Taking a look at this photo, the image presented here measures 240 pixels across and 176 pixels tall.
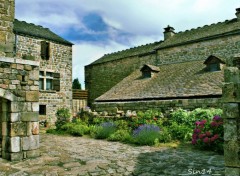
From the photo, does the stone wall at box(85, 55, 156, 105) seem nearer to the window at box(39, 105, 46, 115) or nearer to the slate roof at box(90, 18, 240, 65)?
the slate roof at box(90, 18, 240, 65)

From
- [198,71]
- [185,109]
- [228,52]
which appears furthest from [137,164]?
[228,52]

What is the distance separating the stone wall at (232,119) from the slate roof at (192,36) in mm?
13677

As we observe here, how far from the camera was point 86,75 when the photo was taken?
2580 centimetres

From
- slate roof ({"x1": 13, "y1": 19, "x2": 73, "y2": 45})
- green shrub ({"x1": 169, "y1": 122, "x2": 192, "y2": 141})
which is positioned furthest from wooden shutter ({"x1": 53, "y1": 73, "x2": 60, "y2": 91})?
green shrub ({"x1": 169, "y1": 122, "x2": 192, "y2": 141})

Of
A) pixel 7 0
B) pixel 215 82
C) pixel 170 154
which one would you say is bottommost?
pixel 170 154

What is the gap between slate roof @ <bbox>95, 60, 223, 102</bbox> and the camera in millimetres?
12245

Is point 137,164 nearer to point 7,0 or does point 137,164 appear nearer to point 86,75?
point 7,0

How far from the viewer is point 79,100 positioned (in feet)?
69.8

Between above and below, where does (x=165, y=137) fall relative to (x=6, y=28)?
below

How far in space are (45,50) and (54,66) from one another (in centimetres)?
134

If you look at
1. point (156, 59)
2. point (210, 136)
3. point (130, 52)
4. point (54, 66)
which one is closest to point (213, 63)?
point (156, 59)

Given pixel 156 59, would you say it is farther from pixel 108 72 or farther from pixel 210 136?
pixel 210 136

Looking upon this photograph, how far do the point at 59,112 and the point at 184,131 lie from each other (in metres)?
11.0

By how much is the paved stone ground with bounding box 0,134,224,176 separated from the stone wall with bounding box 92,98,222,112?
4141mm
